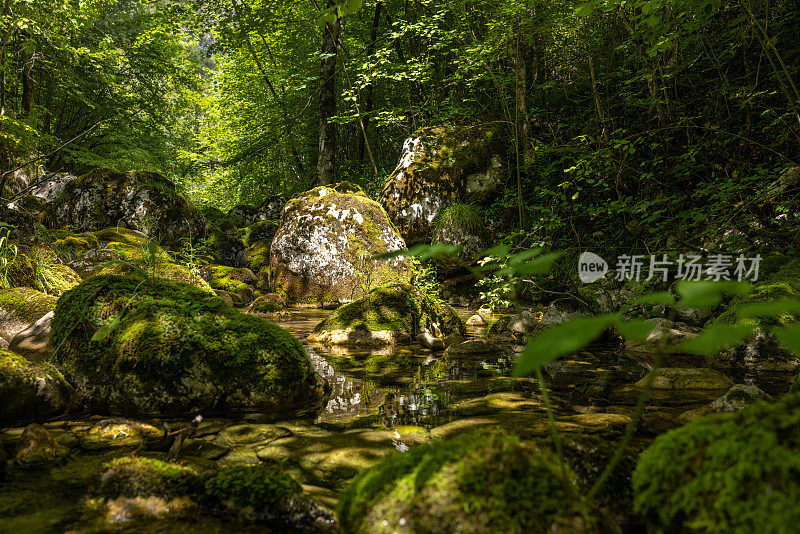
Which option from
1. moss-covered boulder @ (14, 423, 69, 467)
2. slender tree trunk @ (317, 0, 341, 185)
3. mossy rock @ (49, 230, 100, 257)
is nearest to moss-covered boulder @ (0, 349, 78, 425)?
moss-covered boulder @ (14, 423, 69, 467)

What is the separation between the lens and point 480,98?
12422 millimetres

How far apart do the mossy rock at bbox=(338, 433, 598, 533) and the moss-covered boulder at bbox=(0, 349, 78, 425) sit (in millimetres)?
2367

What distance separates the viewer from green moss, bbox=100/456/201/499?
150 cm

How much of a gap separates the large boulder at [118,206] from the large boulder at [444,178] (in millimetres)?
6003

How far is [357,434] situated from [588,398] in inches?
74.3

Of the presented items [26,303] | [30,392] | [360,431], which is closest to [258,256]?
[26,303]

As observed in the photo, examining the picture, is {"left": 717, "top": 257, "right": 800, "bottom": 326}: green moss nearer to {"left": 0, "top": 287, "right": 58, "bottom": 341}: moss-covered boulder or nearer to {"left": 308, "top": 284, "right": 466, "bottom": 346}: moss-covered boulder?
{"left": 308, "top": 284, "right": 466, "bottom": 346}: moss-covered boulder

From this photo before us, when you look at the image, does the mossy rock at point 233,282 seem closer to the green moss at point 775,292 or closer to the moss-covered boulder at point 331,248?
the moss-covered boulder at point 331,248

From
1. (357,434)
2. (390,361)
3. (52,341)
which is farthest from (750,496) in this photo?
(52,341)

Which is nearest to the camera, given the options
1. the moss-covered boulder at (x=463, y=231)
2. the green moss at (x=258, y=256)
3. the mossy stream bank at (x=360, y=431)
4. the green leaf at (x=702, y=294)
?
the green leaf at (x=702, y=294)

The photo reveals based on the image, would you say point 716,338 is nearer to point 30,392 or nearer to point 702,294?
point 702,294

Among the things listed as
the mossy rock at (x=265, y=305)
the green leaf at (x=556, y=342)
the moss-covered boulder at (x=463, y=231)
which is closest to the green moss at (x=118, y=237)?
the mossy rock at (x=265, y=305)

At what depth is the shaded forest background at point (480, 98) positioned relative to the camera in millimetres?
5664

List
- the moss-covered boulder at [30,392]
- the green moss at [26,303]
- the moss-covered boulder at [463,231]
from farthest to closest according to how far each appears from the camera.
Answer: the moss-covered boulder at [463,231] → the green moss at [26,303] → the moss-covered boulder at [30,392]
